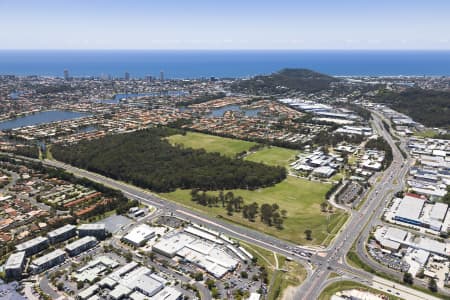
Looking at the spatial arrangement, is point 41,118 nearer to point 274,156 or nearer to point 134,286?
point 274,156

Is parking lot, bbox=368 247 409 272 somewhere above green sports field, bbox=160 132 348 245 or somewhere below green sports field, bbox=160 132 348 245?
above

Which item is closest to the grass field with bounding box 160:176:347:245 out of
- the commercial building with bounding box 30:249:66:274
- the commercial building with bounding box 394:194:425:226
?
the commercial building with bounding box 394:194:425:226

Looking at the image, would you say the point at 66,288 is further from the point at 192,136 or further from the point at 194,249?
the point at 192,136

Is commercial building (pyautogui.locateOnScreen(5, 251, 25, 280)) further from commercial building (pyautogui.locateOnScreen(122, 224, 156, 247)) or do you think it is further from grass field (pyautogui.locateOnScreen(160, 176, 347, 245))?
grass field (pyautogui.locateOnScreen(160, 176, 347, 245))

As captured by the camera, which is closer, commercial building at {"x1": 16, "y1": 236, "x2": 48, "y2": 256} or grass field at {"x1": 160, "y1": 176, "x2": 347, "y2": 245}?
commercial building at {"x1": 16, "y1": 236, "x2": 48, "y2": 256}

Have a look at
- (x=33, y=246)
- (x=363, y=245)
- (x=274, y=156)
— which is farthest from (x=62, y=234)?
(x=274, y=156)

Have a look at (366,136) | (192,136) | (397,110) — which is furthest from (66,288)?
(397,110)
